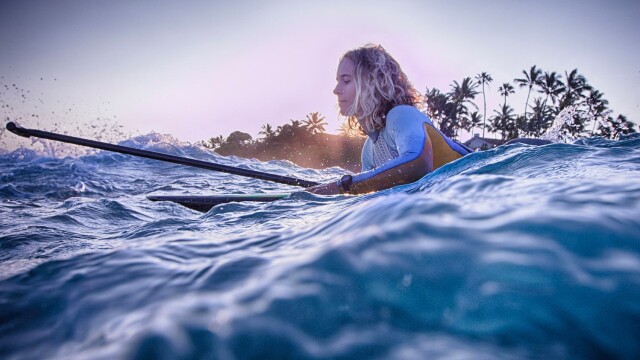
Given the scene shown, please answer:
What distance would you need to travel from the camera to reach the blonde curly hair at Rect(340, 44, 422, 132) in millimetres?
3596

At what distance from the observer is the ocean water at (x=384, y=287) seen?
674 millimetres

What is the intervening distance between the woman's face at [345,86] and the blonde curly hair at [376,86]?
0.05m

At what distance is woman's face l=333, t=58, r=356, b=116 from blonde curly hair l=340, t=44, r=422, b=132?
5 cm

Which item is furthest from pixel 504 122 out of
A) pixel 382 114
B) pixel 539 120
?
pixel 382 114

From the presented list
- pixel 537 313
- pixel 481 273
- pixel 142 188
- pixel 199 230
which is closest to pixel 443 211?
pixel 481 273

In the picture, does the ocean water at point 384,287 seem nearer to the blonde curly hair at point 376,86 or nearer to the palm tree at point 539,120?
the blonde curly hair at point 376,86

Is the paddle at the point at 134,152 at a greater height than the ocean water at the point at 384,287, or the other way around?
the paddle at the point at 134,152

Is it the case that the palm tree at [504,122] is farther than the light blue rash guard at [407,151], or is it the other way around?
the palm tree at [504,122]

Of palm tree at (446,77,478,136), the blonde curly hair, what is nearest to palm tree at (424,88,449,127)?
palm tree at (446,77,478,136)

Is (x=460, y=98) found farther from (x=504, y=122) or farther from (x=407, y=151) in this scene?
(x=407, y=151)

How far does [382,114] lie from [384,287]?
307cm

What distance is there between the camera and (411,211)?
3.87ft

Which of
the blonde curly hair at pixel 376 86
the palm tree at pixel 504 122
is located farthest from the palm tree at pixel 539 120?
the blonde curly hair at pixel 376 86

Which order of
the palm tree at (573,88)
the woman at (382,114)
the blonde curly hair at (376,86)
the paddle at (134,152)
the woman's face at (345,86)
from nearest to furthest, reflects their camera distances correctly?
the woman at (382,114), the blonde curly hair at (376,86), the woman's face at (345,86), the paddle at (134,152), the palm tree at (573,88)
